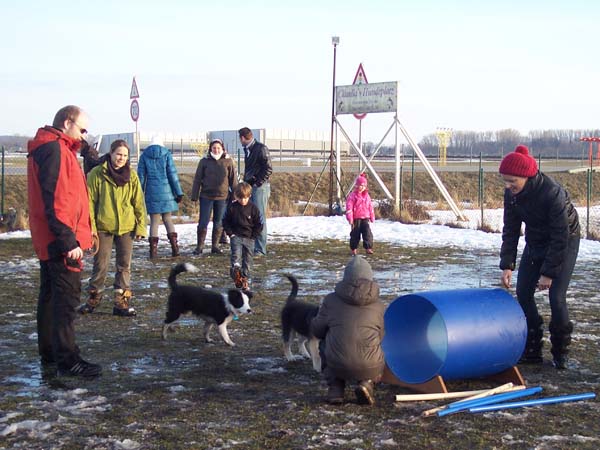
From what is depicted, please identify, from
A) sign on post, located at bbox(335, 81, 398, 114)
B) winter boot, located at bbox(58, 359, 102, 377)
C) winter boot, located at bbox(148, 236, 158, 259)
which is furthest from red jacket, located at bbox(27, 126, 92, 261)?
sign on post, located at bbox(335, 81, 398, 114)

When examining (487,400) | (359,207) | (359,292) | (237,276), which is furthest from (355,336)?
(359,207)

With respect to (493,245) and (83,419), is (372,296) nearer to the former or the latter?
(83,419)

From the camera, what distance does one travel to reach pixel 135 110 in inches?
655

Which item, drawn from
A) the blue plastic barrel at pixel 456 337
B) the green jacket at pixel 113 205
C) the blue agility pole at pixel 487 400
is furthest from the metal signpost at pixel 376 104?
the blue agility pole at pixel 487 400

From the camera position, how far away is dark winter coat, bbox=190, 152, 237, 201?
38.5 feet

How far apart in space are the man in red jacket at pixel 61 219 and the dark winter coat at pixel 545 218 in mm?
3240

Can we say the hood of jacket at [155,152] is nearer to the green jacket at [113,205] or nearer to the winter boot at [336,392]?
the green jacket at [113,205]

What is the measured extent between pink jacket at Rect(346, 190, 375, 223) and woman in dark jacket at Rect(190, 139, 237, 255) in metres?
1.97

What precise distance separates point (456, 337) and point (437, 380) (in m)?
0.31

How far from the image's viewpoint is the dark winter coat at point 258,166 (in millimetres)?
11359

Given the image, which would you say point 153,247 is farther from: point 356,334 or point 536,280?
point 356,334

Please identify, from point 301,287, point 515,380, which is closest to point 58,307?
point 515,380

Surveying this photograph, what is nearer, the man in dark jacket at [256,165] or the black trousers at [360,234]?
the man in dark jacket at [256,165]

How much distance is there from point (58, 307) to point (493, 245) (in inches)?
391
